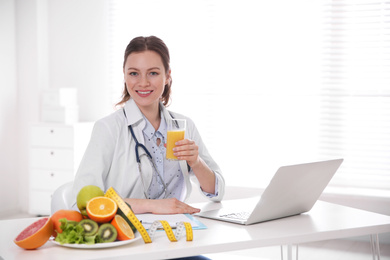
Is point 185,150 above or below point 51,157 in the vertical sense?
above

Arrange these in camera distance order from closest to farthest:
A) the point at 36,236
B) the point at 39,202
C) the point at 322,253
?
the point at 36,236 < the point at 322,253 < the point at 39,202

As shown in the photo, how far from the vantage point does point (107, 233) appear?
168 centimetres

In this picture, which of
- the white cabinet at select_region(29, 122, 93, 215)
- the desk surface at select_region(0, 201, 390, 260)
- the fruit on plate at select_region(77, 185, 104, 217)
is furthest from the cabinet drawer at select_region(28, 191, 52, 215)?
the fruit on plate at select_region(77, 185, 104, 217)

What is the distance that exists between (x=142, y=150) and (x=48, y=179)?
3109 mm

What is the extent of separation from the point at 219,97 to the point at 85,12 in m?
1.75

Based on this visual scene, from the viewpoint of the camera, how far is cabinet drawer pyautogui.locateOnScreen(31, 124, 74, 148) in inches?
202

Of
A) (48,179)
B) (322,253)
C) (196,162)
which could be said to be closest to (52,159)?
(48,179)

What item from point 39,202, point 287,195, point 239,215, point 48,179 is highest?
point 287,195

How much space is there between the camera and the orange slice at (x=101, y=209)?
1682mm

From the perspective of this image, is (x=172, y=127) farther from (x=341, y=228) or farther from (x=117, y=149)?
(x=341, y=228)

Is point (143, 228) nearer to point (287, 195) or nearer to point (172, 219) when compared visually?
point (172, 219)

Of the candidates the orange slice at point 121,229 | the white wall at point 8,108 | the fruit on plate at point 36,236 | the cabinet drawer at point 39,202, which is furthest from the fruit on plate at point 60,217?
the white wall at point 8,108

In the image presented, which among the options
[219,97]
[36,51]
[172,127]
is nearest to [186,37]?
[219,97]

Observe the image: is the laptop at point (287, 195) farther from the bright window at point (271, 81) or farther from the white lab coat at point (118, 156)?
the bright window at point (271, 81)
